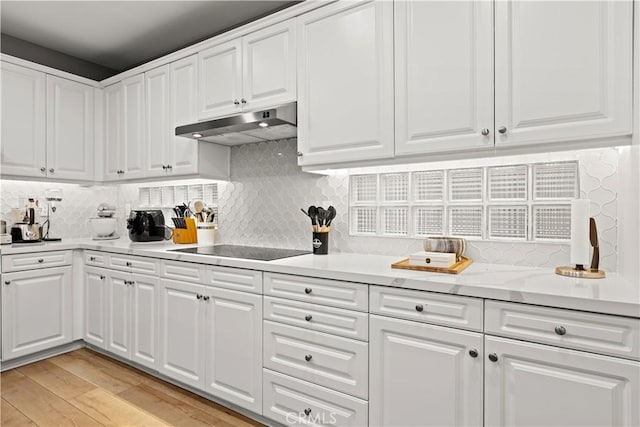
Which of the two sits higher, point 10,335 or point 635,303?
point 635,303

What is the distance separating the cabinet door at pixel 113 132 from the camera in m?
3.41

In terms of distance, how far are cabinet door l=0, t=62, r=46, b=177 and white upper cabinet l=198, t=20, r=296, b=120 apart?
5.14 feet

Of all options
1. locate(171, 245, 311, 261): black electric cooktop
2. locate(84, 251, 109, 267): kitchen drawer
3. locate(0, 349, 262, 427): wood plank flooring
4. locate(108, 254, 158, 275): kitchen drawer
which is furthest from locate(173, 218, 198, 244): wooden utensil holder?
locate(0, 349, 262, 427): wood plank flooring

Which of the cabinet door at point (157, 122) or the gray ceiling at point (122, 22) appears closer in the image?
the gray ceiling at point (122, 22)

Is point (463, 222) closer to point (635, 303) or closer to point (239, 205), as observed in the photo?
point (635, 303)

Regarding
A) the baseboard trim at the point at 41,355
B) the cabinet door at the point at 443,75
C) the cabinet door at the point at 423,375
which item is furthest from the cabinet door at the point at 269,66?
the baseboard trim at the point at 41,355

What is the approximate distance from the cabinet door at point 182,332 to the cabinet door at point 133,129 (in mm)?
1242

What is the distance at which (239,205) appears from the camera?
3039 millimetres

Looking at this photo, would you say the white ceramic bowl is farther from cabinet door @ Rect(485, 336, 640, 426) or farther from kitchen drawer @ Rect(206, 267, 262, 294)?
cabinet door @ Rect(485, 336, 640, 426)

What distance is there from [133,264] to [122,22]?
76.6 inches

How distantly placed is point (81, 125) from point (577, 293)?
3924 mm

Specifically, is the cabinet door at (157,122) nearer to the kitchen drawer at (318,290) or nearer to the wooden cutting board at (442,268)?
the kitchen drawer at (318,290)

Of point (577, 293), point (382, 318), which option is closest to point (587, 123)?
point (577, 293)

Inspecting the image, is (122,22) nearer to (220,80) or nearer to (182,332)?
(220,80)
